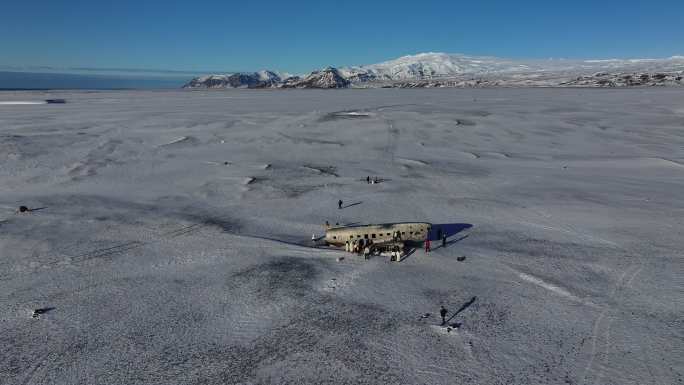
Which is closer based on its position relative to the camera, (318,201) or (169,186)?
(318,201)

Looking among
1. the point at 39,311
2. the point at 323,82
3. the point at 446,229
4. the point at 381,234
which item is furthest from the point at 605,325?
the point at 323,82

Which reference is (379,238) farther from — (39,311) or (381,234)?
(39,311)

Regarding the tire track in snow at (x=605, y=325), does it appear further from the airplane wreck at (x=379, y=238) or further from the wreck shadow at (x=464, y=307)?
the airplane wreck at (x=379, y=238)

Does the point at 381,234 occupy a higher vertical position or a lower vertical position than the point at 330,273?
higher

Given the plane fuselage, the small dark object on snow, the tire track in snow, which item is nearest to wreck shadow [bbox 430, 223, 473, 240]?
the plane fuselage

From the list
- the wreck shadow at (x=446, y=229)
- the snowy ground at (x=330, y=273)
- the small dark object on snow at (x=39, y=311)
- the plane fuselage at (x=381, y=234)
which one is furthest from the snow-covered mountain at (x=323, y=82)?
the small dark object on snow at (x=39, y=311)

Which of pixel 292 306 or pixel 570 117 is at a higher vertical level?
pixel 570 117

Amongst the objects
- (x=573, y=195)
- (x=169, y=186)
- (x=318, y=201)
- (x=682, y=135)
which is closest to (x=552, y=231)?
(x=573, y=195)

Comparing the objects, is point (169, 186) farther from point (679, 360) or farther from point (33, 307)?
point (679, 360)
